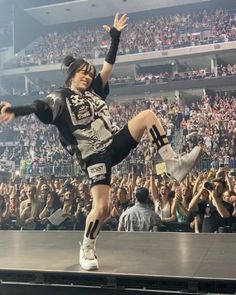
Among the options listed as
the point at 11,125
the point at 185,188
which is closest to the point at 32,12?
the point at 11,125

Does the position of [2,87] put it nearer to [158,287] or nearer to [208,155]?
[208,155]

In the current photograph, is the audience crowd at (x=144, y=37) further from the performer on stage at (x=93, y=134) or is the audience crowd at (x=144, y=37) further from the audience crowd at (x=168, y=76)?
the performer on stage at (x=93, y=134)

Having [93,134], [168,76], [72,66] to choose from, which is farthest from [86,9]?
[93,134]

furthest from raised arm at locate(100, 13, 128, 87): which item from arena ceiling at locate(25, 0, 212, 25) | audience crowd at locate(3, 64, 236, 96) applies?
arena ceiling at locate(25, 0, 212, 25)

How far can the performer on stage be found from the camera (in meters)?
2.84

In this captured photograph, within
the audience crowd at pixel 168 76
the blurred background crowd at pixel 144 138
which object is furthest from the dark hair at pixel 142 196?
the audience crowd at pixel 168 76

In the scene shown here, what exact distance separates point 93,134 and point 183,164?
2.05 ft

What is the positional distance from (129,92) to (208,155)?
729 centimetres

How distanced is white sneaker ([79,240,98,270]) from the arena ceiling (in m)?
18.8

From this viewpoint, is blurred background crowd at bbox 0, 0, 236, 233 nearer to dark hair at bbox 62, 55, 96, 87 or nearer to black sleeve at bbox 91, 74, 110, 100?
black sleeve at bbox 91, 74, 110, 100

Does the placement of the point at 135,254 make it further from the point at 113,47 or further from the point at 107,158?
the point at 113,47

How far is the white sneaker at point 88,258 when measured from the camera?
Answer: 2781mm

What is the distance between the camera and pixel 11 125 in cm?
1755

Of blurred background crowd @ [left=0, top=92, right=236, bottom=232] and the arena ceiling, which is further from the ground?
the arena ceiling
